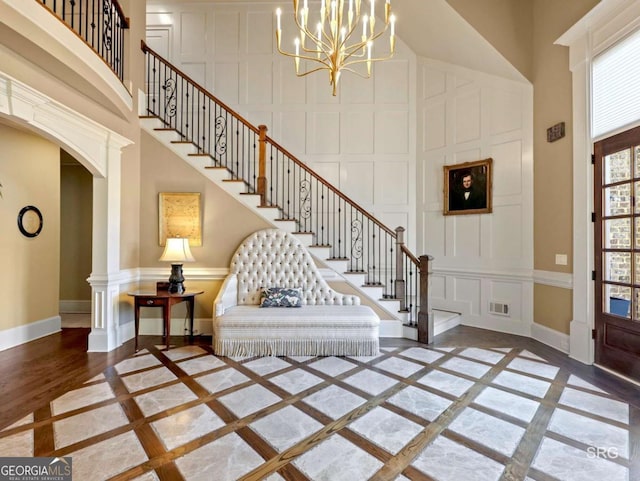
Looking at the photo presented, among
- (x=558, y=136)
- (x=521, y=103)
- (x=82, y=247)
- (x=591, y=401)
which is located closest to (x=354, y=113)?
(x=521, y=103)

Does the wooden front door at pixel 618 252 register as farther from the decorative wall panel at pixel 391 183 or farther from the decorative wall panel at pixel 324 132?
the decorative wall panel at pixel 324 132

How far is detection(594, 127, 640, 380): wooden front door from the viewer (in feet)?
9.74

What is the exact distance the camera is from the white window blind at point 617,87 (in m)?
2.92

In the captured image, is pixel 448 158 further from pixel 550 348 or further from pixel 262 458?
pixel 262 458

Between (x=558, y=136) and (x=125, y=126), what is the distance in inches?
208

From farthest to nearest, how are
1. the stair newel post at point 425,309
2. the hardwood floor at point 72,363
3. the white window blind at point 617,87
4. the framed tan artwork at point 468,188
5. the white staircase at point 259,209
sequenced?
the framed tan artwork at point 468,188
the white staircase at point 259,209
the stair newel post at point 425,309
the white window blind at point 617,87
the hardwood floor at point 72,363

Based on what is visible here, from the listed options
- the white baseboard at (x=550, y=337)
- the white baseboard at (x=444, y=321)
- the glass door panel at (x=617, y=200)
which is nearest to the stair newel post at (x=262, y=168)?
the white baseboard at (x=444, y=321)

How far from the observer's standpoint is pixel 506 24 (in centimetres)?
427

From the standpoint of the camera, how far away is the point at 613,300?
321 centimetres

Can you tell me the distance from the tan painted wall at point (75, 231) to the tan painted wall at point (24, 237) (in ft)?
5.09

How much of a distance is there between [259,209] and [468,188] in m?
3.25

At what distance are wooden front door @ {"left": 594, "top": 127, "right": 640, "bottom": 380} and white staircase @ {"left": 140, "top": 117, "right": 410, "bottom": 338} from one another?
2.08 metres

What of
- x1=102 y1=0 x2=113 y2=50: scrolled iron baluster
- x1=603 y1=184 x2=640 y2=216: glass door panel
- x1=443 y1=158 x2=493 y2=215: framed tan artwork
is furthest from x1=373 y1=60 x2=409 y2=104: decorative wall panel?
x1=102 y1=0 x2=113 y2=50: scrolled iron baluster

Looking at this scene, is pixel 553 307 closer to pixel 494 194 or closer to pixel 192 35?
pixel 494 194
